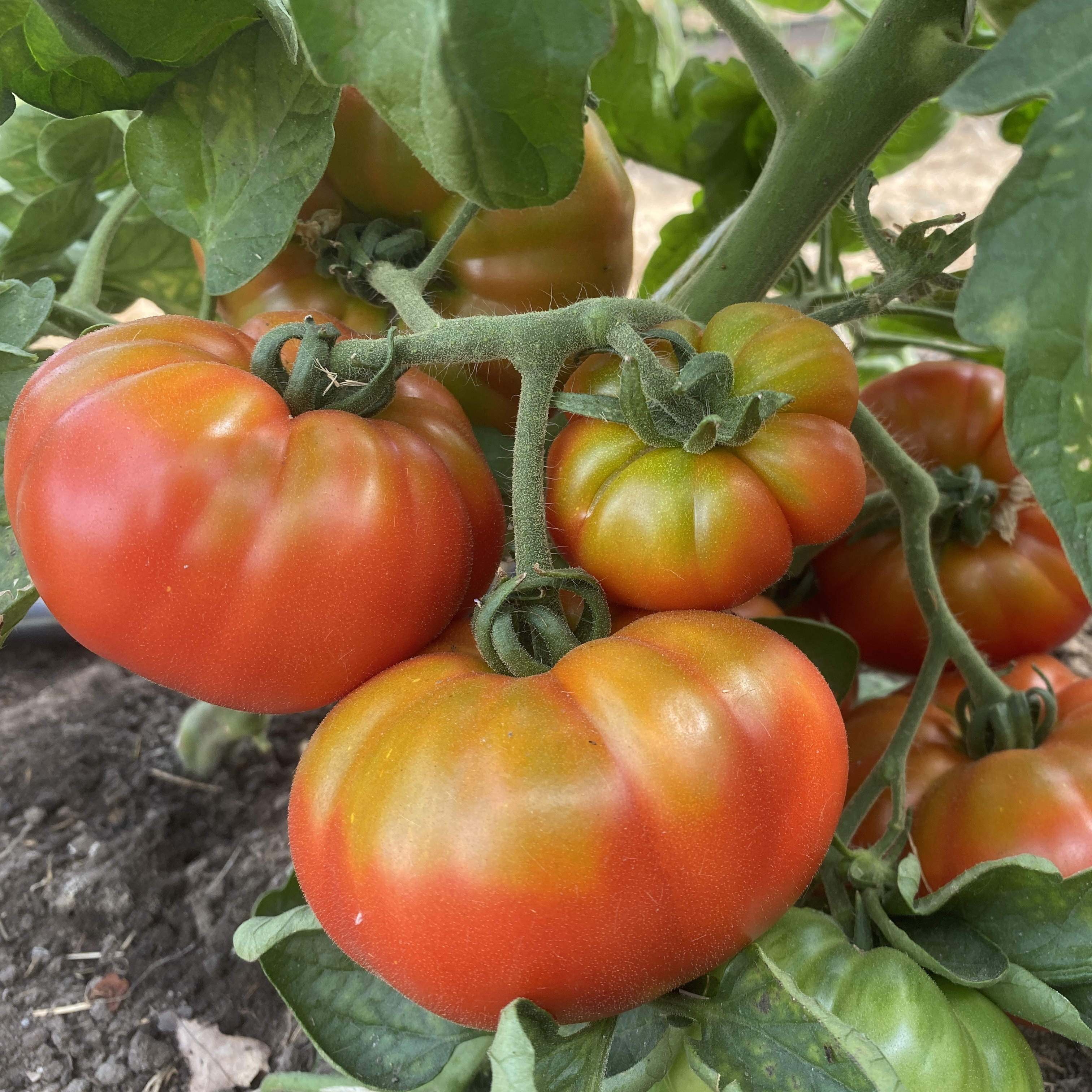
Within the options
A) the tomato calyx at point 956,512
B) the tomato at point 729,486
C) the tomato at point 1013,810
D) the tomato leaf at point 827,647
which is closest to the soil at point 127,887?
the tomato at point 1013,810

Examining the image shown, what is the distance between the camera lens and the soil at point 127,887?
916mm

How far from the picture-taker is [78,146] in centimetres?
103

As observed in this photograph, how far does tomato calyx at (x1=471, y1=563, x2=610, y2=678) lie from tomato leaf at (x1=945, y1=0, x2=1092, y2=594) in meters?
0.26

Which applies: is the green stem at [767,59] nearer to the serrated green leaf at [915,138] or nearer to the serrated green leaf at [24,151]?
the serrated green leaf at [915,138]

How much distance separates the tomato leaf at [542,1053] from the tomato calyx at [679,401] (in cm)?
34

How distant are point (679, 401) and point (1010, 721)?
527 mm

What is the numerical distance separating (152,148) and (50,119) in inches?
14.3

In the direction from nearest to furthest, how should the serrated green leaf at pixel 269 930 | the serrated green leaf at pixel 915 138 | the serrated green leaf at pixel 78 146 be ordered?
the serrated green leaf at pixel 269 930, the serrated green leaf at pixel 78 146, the serrated green leaf at pixel 915 138

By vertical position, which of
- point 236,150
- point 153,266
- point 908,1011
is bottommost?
point 908,1011

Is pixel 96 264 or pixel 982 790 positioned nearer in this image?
pixel 982 790

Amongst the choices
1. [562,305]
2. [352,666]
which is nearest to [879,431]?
[562,305]

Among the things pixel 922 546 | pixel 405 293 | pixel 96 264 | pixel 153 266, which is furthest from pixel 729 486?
pixel 153 266

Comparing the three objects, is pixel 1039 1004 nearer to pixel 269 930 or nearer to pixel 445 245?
pixel 269 930

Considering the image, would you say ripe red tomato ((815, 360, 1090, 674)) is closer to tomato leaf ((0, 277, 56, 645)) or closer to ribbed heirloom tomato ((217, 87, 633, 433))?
ribbed heirloom tomato ((217, 87, 633, 433))
